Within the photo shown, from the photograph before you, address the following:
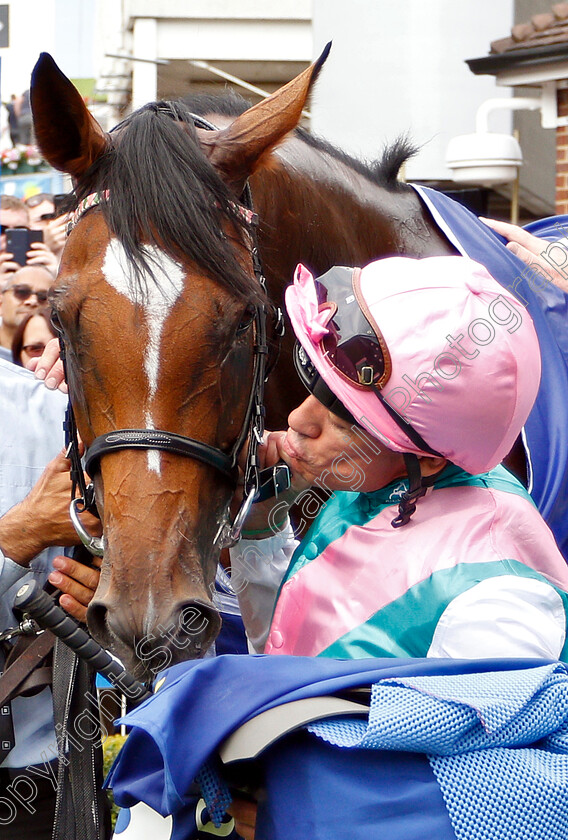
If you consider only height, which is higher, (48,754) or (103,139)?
(103,139)

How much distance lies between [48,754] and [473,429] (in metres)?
1.20

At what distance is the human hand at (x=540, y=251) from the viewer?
303cm

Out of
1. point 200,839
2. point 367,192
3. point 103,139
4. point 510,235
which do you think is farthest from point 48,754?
point 510,235

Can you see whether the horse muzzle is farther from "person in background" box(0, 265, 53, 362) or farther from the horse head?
"person in background" box(0, 265, 53, 362)

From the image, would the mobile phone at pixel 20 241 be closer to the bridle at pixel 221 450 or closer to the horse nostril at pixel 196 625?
the bridle at pixel 221 450

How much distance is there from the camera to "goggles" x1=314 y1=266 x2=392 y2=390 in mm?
1647

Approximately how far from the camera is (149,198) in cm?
205

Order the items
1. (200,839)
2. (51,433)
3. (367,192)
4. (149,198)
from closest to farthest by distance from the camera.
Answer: (200,839)
(149,198)
(51,433)
(367,192)

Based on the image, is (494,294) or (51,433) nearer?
(494,294)

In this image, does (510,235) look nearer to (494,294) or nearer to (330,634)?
(494,294)

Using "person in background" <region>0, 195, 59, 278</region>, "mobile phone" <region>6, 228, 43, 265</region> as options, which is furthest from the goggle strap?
"mobile phone" <region>6, 228, 43, 265</region>

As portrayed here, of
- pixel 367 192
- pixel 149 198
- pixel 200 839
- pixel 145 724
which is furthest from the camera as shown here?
pixel 367 192

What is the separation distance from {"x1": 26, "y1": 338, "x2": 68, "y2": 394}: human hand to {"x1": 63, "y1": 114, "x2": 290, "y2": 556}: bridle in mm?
261

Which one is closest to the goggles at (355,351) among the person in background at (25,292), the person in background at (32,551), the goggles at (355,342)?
the goggles at (355,342)
